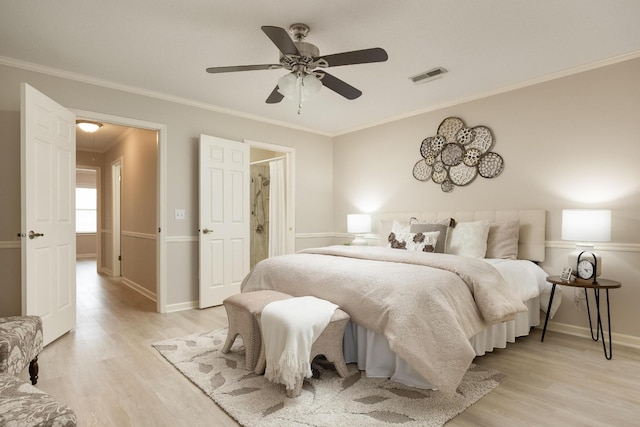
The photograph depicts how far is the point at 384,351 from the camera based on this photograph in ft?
7.44

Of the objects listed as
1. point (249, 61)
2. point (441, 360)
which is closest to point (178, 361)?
point (441, 360)

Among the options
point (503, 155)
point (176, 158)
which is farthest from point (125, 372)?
point (503, 155)

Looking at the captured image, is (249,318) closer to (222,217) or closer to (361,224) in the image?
(222,217)

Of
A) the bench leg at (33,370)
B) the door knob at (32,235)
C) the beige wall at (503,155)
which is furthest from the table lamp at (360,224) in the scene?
Result: the bench leg at (33,370)

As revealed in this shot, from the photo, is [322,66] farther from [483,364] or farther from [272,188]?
[272,188]

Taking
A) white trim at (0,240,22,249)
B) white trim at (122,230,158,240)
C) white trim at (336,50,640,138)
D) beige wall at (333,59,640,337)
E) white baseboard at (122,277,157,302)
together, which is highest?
white trim at (336,50,640,138)

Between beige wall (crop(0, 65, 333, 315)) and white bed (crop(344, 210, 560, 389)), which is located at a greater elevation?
beige wall (crop(0, 65, 333, 315))

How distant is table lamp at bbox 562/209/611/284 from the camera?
269 cm

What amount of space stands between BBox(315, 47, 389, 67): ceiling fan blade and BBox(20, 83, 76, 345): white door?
2.27 meters

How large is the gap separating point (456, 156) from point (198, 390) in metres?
3.44

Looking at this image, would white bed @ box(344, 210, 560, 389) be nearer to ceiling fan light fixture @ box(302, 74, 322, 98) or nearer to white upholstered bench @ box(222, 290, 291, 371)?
white upholstered bench @ box(222, 290, 291, 371)

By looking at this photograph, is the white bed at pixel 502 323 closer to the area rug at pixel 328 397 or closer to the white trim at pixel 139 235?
the area rug at pixel 328 397

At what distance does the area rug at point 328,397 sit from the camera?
181 centimetres

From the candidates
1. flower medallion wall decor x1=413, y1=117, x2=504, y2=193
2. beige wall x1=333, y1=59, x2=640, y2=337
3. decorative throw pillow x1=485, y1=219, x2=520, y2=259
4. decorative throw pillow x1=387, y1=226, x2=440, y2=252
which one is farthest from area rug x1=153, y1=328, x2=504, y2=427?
flower medallion wall decor x1=413, y1=117, x2=504, y2=193
